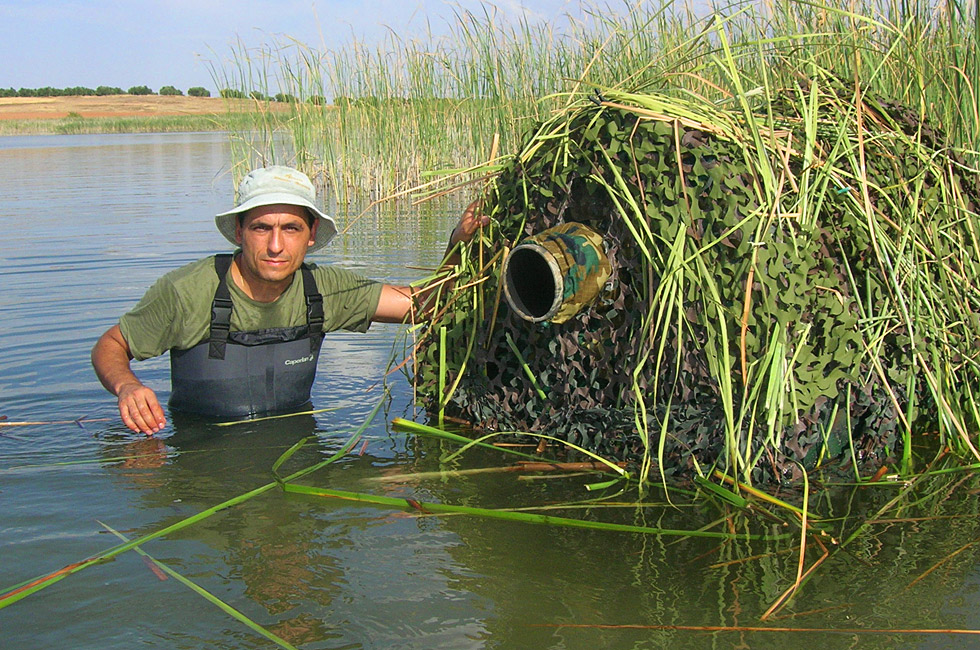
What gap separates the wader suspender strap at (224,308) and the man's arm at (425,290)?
1.09ft

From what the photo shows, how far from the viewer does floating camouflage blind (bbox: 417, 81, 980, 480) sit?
304 cm

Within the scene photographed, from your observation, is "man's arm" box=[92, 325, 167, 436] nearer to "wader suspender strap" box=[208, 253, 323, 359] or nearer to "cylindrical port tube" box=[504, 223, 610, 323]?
"wader suspender strap" box=[208, 253, 323, 359]

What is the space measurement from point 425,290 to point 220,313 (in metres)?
0.93

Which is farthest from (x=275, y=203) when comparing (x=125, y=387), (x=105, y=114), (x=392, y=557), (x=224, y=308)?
(x=105, y=114)

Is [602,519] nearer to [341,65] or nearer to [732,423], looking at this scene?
[732,423]

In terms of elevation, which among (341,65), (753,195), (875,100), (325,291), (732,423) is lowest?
(732,423)

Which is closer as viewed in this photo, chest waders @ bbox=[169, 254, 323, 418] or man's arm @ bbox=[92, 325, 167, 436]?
man's arm @ bbox=[92, 325, 167, 436]

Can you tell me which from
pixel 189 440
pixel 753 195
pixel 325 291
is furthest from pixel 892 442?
pixel 189 440

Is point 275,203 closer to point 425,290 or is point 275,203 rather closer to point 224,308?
point 224,308

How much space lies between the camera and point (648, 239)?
320 centimetres

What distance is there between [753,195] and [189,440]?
2.70m

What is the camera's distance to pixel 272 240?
3953 millimetres

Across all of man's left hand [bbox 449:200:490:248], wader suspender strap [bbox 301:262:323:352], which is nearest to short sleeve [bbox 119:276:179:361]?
wader suspender strap [bbox 301:262:323:352]

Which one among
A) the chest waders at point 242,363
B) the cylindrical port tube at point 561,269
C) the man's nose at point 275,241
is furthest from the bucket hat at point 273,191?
the cylindrical port tube at point 561,269
